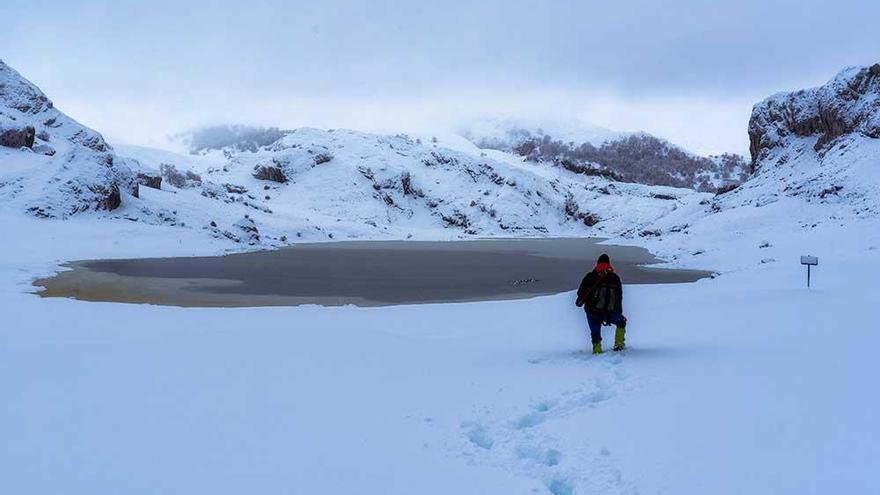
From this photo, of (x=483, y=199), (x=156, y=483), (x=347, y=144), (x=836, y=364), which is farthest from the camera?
(x=347, y=144)

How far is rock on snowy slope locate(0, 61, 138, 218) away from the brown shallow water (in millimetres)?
13628

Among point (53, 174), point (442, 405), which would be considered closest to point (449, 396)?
point (442, 405)

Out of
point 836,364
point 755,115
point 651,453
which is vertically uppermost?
point 755,115

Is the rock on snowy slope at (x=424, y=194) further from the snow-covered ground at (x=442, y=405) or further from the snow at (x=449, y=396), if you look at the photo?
the snow-covered ground at (x=442, y=405)

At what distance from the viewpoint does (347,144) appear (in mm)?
121250

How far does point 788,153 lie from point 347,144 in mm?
82508

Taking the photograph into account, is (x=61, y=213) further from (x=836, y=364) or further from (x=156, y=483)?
(x=836, y=364)

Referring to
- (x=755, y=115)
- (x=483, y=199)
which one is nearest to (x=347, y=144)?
(x=483, y=199)

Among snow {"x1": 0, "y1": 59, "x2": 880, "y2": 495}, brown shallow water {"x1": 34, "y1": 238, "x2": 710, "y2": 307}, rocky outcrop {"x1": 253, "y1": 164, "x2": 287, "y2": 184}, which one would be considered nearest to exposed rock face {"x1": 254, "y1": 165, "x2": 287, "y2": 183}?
rocky outcrop {"x1": 253, "y1": 164, "x2": 287, "y2": 184}

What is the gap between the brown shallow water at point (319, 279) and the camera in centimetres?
2061

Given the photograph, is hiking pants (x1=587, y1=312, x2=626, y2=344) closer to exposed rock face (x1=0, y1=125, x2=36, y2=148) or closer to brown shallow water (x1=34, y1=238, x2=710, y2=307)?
brown shallow water (x1=34, y1=238, x2=710, y2=307)

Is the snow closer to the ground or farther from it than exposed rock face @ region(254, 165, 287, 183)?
closer to the ground

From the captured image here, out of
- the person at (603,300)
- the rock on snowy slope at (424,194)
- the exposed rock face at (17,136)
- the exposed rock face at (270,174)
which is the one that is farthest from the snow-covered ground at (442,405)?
the exposed rock face at (270,174)

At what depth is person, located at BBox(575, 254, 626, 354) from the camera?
401 inches
